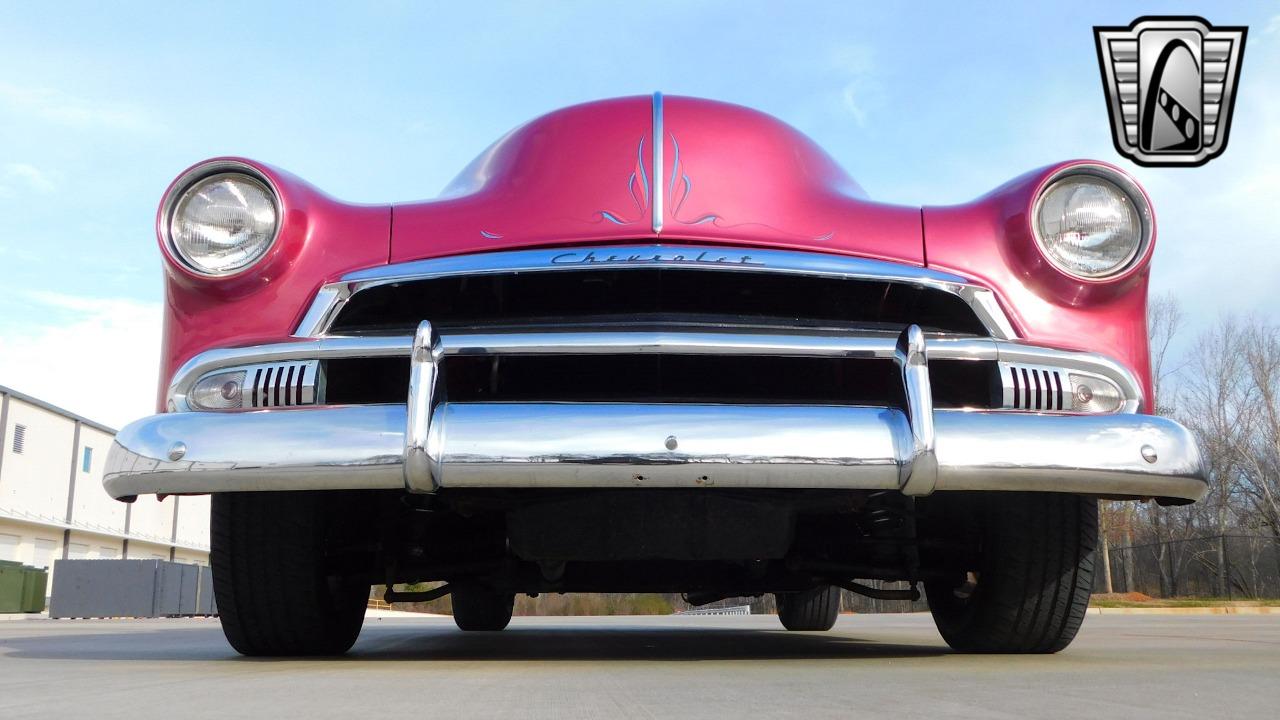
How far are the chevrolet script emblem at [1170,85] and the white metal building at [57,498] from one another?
23094 mm

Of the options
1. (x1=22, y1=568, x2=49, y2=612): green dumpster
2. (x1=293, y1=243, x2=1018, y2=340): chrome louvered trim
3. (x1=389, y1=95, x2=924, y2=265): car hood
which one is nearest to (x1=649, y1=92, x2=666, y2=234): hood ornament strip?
(x1=389, y1=95, x2=924, y2=265): car hood

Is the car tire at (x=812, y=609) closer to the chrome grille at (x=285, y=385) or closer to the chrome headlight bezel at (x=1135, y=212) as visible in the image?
the chrome headlight bezel at (x=1135, y=212)

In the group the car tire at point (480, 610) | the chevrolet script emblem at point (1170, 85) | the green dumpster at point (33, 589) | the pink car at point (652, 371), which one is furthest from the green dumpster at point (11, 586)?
the chevrolet script emblem at point (1170, 85)

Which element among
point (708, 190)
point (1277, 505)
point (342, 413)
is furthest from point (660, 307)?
point (1277, 505)

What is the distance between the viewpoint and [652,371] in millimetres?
2711

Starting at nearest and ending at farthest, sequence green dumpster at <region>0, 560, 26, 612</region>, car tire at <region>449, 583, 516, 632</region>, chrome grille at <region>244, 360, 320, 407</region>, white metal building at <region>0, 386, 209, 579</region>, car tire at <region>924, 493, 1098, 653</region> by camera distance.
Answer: chrome grille at <region>244, 360, 320, 407</region>
car tire at <region>924, 493, 1098, 653</region>
car tire at <region>449, 583, 516, 632</region>
green dumpster at <region>0, 560, 26, 612</region>
white metal building at <region>0, 386, 209, 579</region>

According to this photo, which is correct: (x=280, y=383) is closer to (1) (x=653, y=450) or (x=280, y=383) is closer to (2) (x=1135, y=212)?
(1) (x=653, y=450)

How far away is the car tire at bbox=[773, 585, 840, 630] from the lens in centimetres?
586

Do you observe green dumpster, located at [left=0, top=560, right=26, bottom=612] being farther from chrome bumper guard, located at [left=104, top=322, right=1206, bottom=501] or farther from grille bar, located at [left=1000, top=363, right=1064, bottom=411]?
grille bar, located at [left=1000, top=363, right=1064, bottom=411]

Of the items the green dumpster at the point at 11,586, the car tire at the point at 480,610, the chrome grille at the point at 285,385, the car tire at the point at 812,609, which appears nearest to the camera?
the chrome grille at the point at 285,385

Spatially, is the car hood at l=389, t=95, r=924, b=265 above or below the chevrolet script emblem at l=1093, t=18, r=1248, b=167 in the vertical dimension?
below

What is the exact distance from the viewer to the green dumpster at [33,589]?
19.7 meters

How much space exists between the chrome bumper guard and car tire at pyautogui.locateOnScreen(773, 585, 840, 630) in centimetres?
354

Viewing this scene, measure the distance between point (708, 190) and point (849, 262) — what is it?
45 centimetres
